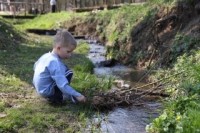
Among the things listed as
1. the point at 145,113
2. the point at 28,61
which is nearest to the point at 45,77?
the point at 145,113

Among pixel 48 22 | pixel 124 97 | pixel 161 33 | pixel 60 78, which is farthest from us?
pixel 48 22

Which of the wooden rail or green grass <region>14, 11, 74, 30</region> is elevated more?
the wooden rail

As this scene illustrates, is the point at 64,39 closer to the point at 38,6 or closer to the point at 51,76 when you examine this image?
the point at 51,76

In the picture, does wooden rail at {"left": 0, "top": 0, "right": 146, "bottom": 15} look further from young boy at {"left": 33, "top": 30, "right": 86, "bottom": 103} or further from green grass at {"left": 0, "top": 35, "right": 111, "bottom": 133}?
young boy at {"left": 33, "top": 30, "right": 86, "bottom": 103}

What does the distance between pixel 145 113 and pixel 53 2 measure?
27.5 meters

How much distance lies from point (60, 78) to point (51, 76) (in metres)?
0.18

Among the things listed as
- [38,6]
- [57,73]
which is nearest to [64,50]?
[57,73]

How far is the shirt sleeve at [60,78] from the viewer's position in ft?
18.6

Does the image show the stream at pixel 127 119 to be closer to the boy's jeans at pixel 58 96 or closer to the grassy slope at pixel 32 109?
the grassy slope at pixel 32 109

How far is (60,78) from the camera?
225 inches

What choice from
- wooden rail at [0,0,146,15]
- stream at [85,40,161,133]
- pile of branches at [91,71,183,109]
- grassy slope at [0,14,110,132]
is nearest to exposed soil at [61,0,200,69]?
pile of branches at [91,71,183,109]

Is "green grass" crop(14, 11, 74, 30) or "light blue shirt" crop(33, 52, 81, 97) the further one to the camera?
"green grass" crop(14, 11, 74, 30)

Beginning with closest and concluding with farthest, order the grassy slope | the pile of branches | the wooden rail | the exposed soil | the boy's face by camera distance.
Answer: the grassy slope → the boy's face → the pile of branches → the exposed soil → the wooden rail

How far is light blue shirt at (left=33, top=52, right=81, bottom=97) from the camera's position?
5.70 meters
